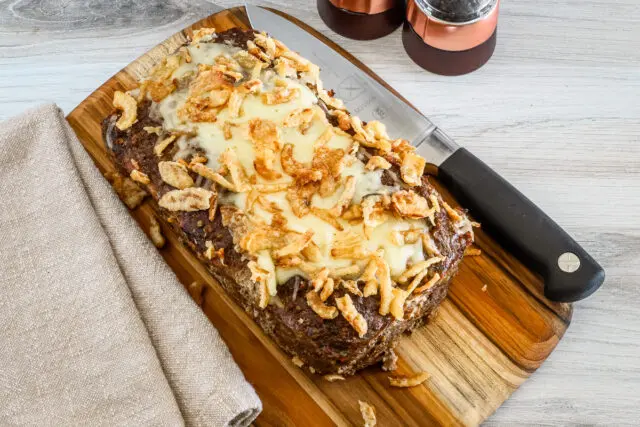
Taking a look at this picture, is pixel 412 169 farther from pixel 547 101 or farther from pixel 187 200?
pixel 547 101

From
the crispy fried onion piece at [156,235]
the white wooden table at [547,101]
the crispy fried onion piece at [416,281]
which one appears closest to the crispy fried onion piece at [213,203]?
the crispy fried onion piece at [156,235]

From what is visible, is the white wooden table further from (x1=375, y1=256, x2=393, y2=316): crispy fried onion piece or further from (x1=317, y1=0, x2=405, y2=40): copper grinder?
(x1=375, y1=256, x2=393, y2=316): crispy fried onion piece

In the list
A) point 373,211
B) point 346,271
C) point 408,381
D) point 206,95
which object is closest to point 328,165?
point 373,211

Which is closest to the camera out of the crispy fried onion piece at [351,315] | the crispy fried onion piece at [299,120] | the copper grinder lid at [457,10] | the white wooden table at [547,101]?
the crispy fried onion piece at [351,315]

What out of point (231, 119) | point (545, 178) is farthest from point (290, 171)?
point (545, 178)

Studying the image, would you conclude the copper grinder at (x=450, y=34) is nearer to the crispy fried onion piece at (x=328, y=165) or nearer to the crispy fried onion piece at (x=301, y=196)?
the crispy fried onion piece at (x=328, y=165)
